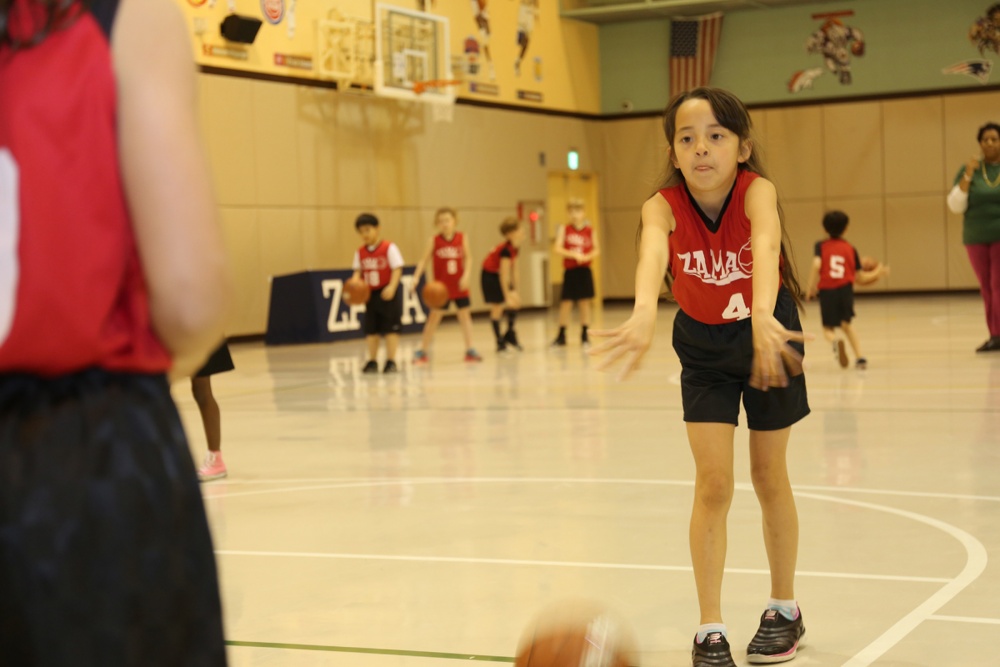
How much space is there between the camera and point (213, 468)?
7.23 m

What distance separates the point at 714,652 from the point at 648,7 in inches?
934

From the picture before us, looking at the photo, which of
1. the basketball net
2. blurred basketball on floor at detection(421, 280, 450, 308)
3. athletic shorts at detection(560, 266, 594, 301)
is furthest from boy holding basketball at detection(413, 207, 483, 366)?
the basketball net

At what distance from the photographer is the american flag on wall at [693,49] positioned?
86.8 feet

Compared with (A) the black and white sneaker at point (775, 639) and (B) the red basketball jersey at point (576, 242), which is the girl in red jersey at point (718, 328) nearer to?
(A) the black and white sneaker at point (775, 639)

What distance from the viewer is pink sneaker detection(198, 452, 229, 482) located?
721 cm

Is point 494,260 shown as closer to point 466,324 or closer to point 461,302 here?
point 461,302

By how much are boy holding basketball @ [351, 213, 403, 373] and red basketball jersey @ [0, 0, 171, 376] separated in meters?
12.1

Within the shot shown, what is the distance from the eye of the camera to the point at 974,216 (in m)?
12.7

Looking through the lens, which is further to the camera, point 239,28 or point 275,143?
point 275,143

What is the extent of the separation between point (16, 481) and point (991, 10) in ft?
84.3

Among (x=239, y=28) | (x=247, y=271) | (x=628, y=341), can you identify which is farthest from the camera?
(x=247, y=271)

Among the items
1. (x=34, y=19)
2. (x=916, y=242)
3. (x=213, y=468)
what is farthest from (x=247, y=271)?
(x=34, y=19)

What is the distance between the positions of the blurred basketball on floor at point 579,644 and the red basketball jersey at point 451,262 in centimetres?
1272

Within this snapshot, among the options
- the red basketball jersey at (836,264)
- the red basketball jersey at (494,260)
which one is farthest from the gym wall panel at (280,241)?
the red basketball jersey at (836,264)
